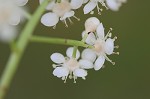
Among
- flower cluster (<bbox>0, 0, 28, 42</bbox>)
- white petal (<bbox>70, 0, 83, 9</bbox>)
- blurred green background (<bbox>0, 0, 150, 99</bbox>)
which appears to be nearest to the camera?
flower cluster (<bbox>0, 0, 28, 42</bbox>)

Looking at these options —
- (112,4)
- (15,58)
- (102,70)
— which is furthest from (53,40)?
(102,70)

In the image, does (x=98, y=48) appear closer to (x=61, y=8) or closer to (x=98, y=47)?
(x=98, y=47)

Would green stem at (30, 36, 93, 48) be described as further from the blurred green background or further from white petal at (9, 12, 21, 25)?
the blurred green background

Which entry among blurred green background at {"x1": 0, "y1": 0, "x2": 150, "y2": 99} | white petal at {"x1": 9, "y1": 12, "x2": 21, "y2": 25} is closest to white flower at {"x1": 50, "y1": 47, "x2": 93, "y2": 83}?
white petal at {"x1": 9, "y1": 12, "x2": 21, "y2": 25}

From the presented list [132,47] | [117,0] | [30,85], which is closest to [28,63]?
[30,85]

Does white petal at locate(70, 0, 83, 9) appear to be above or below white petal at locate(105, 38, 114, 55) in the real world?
above

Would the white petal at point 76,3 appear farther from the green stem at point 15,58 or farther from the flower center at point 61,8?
the green stem at point 15,58
